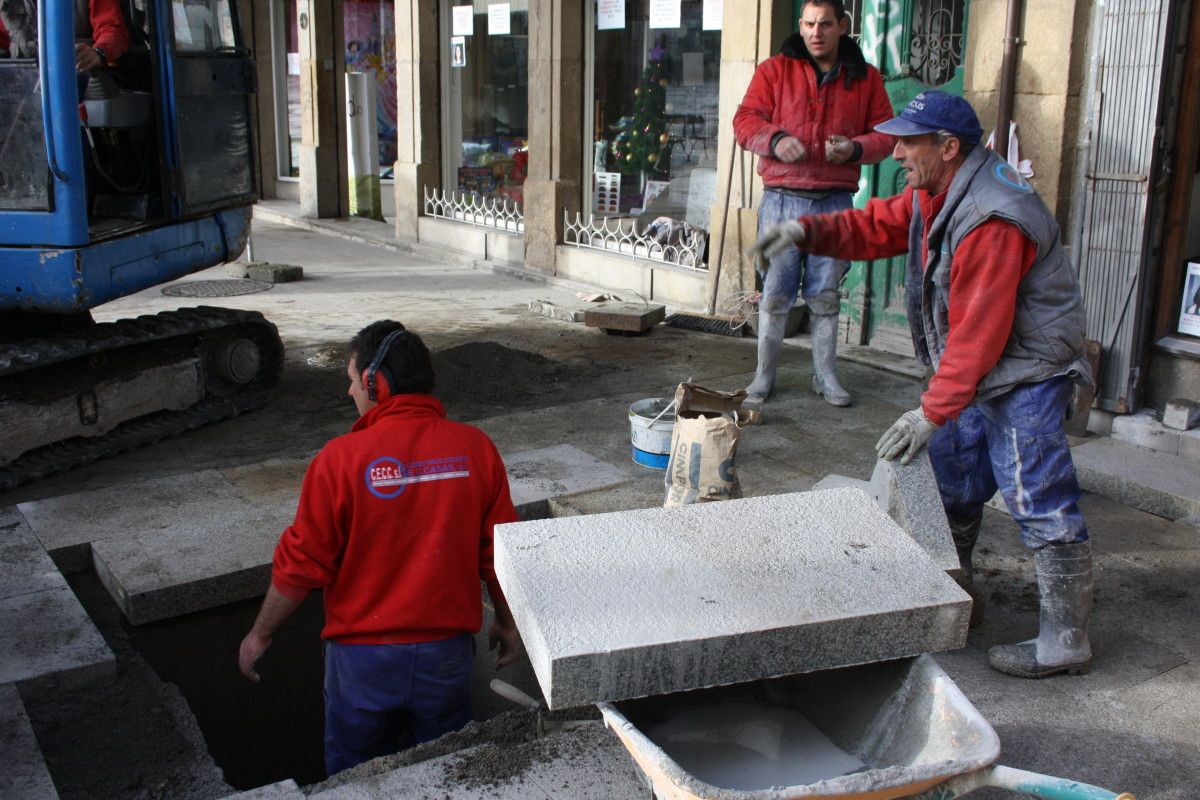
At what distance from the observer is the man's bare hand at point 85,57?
5750 mm

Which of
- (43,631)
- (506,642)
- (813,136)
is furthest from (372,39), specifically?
(506,642)

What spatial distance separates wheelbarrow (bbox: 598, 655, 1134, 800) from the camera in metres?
2.26

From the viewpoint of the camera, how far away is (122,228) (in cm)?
632

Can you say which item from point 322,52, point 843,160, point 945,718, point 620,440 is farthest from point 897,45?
point 322,52

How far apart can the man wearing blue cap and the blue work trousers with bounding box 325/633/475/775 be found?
4.81 ft

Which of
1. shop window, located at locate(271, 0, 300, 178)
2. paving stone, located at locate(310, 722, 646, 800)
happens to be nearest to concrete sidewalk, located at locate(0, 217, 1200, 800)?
paving stone, located at locate(310, 722, 646, 800)

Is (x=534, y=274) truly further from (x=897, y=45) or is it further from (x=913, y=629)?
(x=913, y=629)

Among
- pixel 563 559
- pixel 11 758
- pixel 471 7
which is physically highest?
pixel 471 7

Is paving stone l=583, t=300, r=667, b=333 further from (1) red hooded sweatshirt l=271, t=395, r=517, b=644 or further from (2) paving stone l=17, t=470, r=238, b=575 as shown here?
(1) red hooded sweatshirt l=271, t=395, r=517, b=644

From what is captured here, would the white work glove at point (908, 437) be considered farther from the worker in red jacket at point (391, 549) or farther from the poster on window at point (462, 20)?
the poster on window at point (462, 20)

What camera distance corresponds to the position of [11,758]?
3209 millimetres

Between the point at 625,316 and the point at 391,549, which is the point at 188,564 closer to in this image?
the point at 391,549

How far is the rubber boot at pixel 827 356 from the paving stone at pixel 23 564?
419 centimetres

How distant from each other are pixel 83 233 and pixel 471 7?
8052 mm
